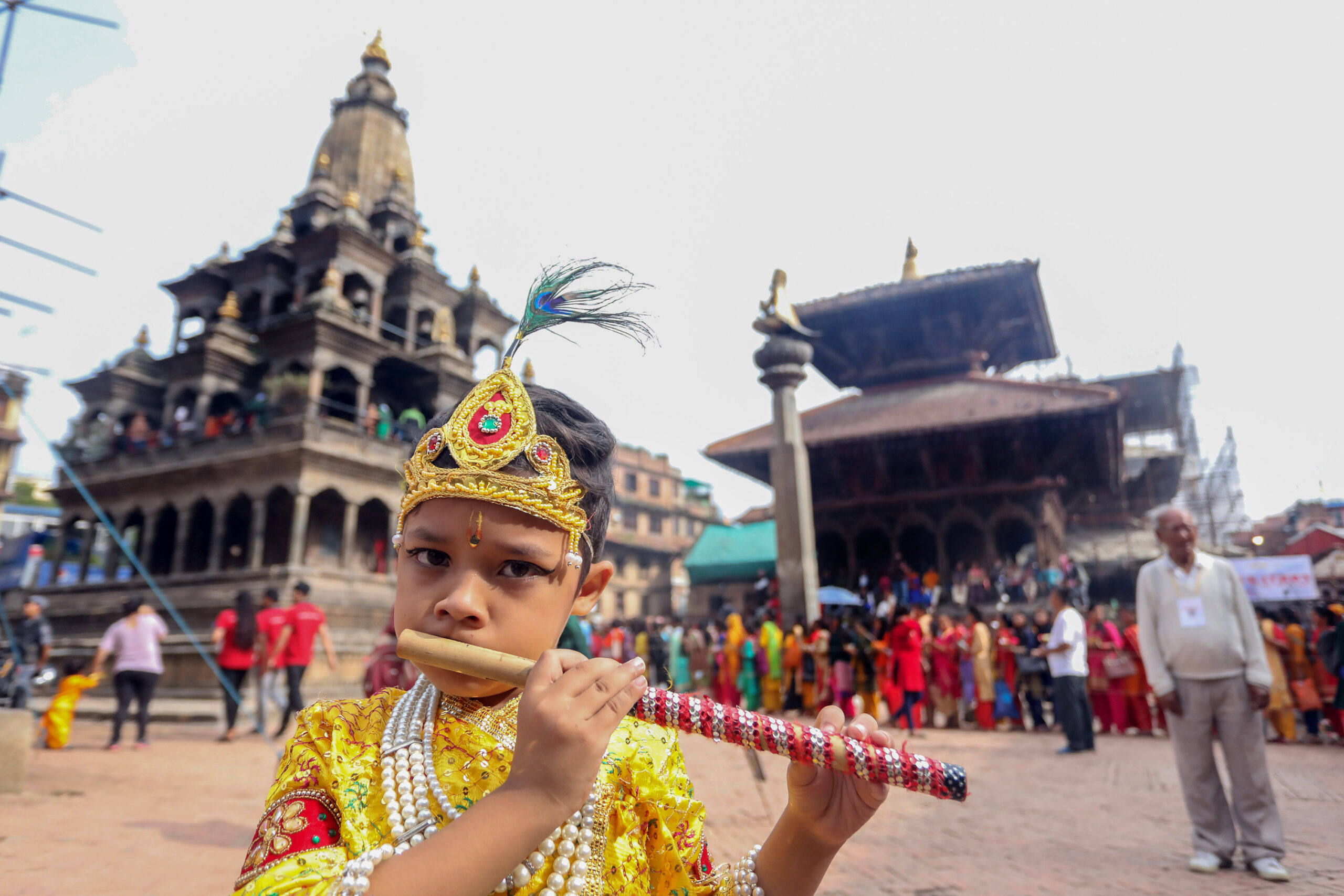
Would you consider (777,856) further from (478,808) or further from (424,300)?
(424,300)

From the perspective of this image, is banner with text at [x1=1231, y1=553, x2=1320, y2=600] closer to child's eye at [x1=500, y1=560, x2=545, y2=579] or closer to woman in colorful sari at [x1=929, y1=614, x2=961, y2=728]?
woman in colorful sari at [x1=929, y1=614, x2=961, y2=728]

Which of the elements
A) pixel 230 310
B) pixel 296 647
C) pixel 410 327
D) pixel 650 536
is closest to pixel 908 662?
pixel 296 647

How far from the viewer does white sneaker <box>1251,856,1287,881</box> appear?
376 centimetres

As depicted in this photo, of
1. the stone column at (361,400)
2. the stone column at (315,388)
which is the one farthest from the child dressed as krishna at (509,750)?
the stone column at (361,400)

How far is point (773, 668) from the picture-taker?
12.4 m

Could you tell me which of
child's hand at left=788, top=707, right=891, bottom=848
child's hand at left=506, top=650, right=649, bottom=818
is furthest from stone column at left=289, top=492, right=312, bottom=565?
child's hand at left=506, top=650, right=649, bottom=818

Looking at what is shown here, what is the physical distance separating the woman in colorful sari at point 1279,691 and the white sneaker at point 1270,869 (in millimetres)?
7449

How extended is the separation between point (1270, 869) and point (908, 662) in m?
6.69

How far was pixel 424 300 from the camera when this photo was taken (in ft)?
89.2

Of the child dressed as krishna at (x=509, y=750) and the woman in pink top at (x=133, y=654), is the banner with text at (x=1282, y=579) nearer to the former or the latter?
the child dressed as krishna at (x=509, y=750)

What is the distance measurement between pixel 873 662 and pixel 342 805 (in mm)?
10118

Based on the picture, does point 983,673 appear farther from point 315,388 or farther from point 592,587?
point 315,388

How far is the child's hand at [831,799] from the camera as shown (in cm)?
141

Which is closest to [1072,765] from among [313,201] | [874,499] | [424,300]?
[874,499]
